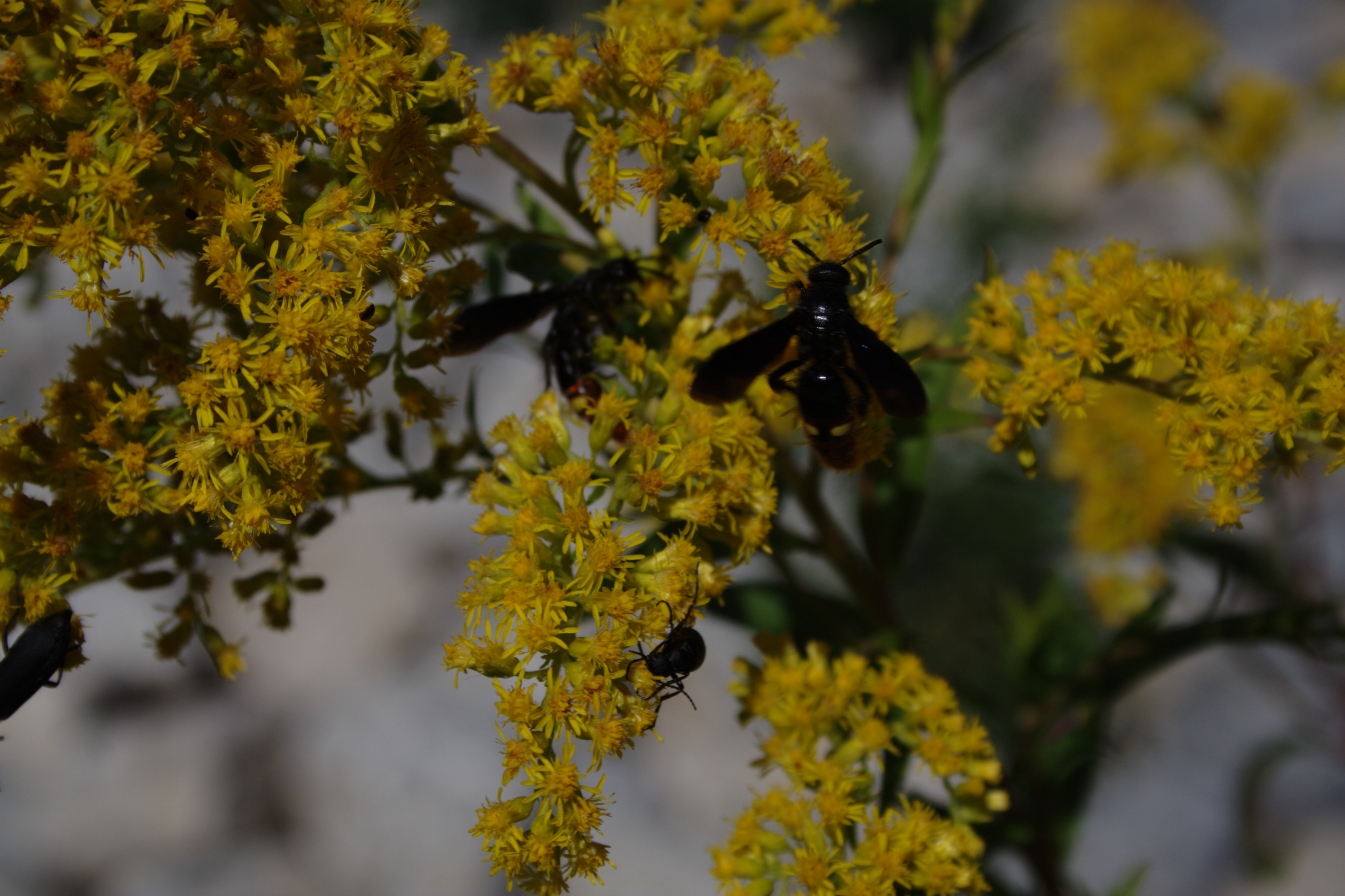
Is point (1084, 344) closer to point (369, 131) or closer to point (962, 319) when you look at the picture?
point (962, 319)

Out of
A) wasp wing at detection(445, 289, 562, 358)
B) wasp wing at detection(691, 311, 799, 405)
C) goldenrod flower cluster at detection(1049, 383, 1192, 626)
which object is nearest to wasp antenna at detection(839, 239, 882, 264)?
wasp wing at detection(691, 311, 799, 405)

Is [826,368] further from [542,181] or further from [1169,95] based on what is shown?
[1169,95]

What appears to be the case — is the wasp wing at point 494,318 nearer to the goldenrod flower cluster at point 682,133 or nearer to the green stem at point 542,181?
the green stem at point 542,181

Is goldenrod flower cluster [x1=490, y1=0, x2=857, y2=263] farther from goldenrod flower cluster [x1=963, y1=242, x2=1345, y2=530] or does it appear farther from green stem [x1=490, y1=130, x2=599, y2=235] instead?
goldenrod flower cluster [x1=963, y1=242, x2=1345, y2=530]

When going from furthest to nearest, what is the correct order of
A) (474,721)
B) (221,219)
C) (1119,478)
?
(474,721)
(1119,478)
(221,219)

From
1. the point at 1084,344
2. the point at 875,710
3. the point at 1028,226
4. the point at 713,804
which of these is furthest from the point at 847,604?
the point at 1028,226

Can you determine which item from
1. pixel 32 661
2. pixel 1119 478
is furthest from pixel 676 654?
pixel 1119 478
